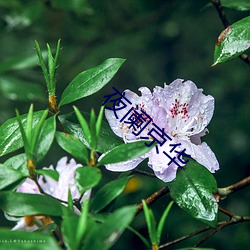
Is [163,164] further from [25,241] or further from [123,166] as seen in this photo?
[25,241]

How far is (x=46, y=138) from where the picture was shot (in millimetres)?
1006

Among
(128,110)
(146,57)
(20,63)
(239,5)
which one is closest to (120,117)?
(128,110)

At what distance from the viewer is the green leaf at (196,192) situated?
3.53 feet

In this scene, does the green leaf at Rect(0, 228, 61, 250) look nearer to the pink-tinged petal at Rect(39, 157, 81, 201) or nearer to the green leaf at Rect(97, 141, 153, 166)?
the green leaf at Rect(97, 141, 153, 166)

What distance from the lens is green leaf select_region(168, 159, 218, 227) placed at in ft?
3.53

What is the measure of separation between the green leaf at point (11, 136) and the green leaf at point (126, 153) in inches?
8.6

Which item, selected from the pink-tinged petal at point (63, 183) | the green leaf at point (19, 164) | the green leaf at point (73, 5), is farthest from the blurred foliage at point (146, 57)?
the green leaf at point (19, 164)

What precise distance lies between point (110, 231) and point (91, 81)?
0.42 meters

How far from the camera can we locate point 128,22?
2654mm

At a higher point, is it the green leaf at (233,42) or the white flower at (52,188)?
the green leaf at (233,42)

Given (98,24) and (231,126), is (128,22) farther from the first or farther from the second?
(231,126)

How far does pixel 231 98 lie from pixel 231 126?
0.17 m

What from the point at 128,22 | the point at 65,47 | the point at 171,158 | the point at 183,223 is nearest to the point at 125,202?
the point at 183,223

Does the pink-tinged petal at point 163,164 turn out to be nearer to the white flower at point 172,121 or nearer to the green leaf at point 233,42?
the white flower at point 172,121
